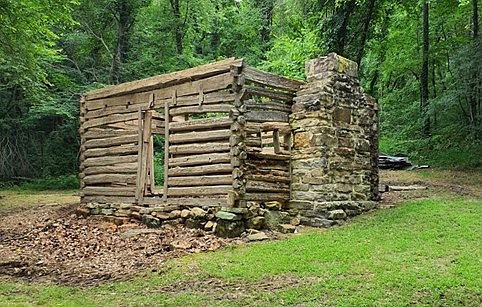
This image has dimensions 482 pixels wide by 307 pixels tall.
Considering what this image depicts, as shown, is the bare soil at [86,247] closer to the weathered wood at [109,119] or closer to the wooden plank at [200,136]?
the wooden plank at [200,136]

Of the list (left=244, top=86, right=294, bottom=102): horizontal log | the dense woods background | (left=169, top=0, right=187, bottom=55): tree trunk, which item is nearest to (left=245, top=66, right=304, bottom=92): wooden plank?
(left=244, top=86, right=294, bottom=102): horizontal log

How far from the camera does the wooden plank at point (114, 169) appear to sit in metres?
13.0

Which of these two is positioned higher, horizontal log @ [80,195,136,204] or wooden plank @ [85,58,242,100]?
wooden plank @ [85,58,242,100]

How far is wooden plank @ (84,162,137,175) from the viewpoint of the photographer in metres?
13.0

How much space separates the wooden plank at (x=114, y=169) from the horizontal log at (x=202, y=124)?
188cm

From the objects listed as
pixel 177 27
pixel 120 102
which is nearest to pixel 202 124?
pixel 120 102

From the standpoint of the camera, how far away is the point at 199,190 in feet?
36.7

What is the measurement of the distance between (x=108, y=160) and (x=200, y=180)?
13.0 ft

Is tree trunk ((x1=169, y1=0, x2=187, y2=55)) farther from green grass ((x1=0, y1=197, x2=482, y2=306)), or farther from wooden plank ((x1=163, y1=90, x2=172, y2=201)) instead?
green grass ((x1=0, y1=197, x2=482, y2=306))

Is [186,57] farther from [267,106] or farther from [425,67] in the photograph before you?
[267,106]

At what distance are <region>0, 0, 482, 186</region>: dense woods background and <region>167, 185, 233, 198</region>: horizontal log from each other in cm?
726

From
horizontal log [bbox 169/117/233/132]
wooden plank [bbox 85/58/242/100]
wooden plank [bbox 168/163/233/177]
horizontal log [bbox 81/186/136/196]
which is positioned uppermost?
wooden plank [bbox 85/58/242/100]

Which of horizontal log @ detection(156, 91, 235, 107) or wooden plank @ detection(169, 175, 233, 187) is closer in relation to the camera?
wooden plank @ detection(169, 175, 233, 187)

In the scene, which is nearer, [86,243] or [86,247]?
[86,247]
